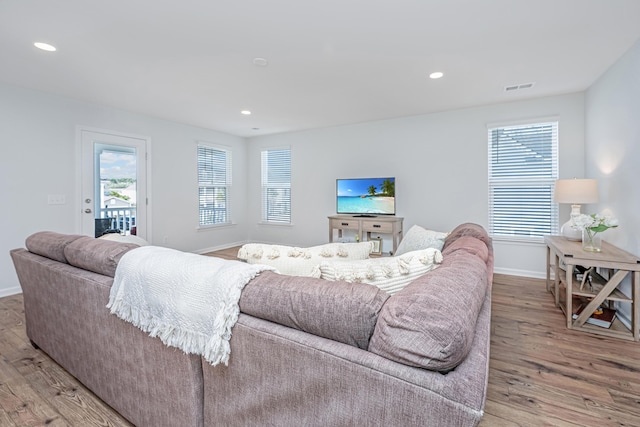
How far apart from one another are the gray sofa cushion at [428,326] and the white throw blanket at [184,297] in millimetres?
516

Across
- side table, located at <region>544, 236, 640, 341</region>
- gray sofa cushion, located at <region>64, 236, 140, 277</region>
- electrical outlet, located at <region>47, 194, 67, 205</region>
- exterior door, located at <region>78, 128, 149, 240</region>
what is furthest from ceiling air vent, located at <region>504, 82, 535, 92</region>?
electrical outlet, located at <region>47, 194, 67, 205</region>

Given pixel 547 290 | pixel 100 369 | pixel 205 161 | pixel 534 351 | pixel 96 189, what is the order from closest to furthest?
1. pixel 100 369
2. pixel 534 351
3. pixel 547 290
4. pixel 96 189
5. pixel 205 161

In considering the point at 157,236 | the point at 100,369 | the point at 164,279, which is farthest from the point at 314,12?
the point at 157,236

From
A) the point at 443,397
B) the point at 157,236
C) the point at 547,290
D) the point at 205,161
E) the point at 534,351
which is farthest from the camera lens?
the point at 205,161

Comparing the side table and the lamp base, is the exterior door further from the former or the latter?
the lamp base

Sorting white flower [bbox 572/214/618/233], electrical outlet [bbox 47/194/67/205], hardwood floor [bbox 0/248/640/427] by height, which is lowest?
hardwood floor [bbox 0/248/640/427]

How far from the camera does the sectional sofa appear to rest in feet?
2.39

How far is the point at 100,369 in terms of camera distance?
1.58 metres

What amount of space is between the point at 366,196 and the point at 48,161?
4.24m

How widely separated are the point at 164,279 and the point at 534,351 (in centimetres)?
248

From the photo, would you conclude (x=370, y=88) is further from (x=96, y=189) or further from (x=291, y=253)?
(x=96, y=189)

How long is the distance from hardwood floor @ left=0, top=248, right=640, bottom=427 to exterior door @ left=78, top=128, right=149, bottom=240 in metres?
1.75

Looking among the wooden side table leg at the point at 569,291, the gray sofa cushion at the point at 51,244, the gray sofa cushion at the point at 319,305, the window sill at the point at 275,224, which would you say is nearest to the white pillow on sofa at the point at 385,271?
the gray sofa cushion at the point at 319,305

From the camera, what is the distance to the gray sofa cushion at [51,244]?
187cm
